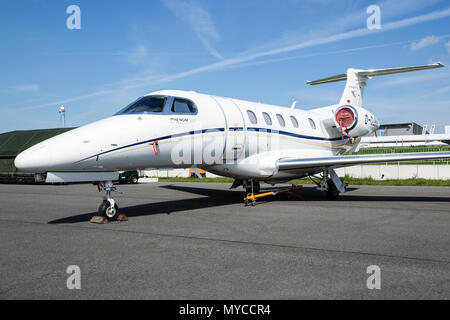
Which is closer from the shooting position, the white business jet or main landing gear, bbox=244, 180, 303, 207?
the white business jet

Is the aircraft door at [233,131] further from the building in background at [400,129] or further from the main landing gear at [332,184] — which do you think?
the building in background at [400,129]

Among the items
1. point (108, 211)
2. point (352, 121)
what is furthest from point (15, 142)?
point (352, 121)

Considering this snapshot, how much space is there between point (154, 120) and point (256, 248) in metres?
4.09

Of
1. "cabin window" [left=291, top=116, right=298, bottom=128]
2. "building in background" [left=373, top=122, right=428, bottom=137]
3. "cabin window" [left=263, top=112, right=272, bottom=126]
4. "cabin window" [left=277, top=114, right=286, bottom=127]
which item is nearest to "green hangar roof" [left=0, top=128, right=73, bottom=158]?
"cabin window" [left=291, top=116, right=298, bottom=128]

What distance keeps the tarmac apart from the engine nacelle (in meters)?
6.03

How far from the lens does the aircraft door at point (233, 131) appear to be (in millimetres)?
10203

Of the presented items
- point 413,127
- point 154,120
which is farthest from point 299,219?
point 413,127

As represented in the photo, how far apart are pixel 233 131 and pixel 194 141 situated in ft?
5.18

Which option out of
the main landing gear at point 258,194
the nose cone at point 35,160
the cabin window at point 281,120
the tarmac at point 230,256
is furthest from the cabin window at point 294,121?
the nose cone at point 35,160

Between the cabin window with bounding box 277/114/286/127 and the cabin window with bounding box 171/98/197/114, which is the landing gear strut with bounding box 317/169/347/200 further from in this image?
the cabin window with bounding box 171/98/197/114

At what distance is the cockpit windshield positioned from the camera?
8312 mm

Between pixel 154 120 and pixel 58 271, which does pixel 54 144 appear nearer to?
pixel 154 120

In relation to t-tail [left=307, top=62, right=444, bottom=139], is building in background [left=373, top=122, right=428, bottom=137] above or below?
above

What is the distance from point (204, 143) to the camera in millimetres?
9430
